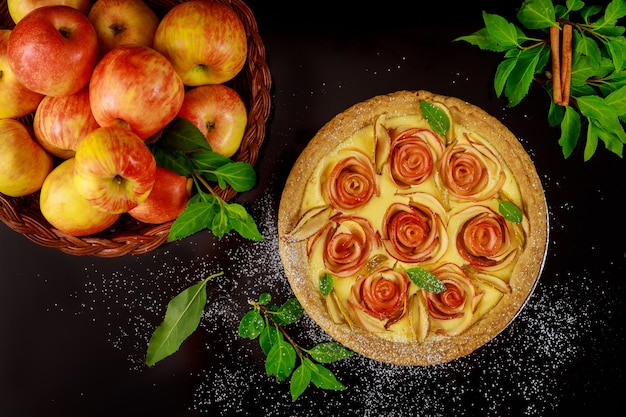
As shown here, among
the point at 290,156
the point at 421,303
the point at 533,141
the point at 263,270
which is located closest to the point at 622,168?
the point at 533,141

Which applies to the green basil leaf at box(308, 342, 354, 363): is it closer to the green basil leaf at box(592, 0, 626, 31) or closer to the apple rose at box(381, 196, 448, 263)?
the apple rose at box(381, 196, 448, 263)

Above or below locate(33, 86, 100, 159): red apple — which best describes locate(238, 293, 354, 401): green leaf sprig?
below

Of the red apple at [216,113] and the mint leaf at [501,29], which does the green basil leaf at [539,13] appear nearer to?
the mint leaf at [501,29]

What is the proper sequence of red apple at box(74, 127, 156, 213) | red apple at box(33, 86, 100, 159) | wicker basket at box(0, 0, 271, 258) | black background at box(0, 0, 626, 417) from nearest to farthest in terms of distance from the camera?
1. red apple at box(74, 127, 156, 213)
2. red apple at box(33, 86, 100, 159)
3. wicker basket at box(0, 0, 271, 258)
4. black background at box(0, 0, 626, 417)

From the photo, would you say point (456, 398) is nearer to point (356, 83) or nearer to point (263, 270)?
point (263, 270)

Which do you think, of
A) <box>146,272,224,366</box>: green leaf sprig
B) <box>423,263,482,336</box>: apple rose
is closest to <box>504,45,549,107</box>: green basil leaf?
<box>423,263,482,336</box>: apple rose

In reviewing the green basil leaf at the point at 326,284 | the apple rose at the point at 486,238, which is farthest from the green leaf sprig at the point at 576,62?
the green basil leaf at the point at 326,284

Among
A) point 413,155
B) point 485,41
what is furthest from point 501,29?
point 413,155
